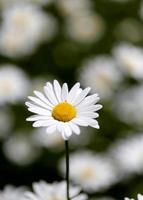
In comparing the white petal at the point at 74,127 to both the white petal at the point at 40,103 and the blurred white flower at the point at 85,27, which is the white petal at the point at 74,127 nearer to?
the white petal at the point at 40,103

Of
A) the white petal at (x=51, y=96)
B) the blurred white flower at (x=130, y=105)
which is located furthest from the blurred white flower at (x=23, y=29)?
the white petal at (x=51, y=96)

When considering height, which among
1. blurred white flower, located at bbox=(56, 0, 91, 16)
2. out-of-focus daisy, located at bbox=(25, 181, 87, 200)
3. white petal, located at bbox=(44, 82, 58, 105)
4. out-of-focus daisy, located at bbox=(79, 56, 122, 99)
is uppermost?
blurred white flower, located at bbox=(56, 0, 91, 16)

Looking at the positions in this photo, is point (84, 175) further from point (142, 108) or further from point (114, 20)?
point (114, 20)

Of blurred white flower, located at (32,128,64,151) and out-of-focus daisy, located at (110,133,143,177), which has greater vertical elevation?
blurred white flower, located at (32,128,64,151)

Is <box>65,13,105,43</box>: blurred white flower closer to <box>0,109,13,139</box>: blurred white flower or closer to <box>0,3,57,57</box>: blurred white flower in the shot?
<box>0,3,57,57</box>: blurred white flower

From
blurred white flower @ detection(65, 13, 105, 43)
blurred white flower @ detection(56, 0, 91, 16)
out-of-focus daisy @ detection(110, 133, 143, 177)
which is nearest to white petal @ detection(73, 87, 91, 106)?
out-of-focus daisy @ detection(110, 133, 143, 177)

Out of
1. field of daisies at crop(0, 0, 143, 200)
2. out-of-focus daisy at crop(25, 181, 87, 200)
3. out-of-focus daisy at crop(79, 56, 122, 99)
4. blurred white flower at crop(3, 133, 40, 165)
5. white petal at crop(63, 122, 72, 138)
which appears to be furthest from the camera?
out-of-focus daisy at crop(79, 56, 122, 99)

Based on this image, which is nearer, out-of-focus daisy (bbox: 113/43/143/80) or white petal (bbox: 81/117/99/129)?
white petal (bbox: 81/117/99/129)
